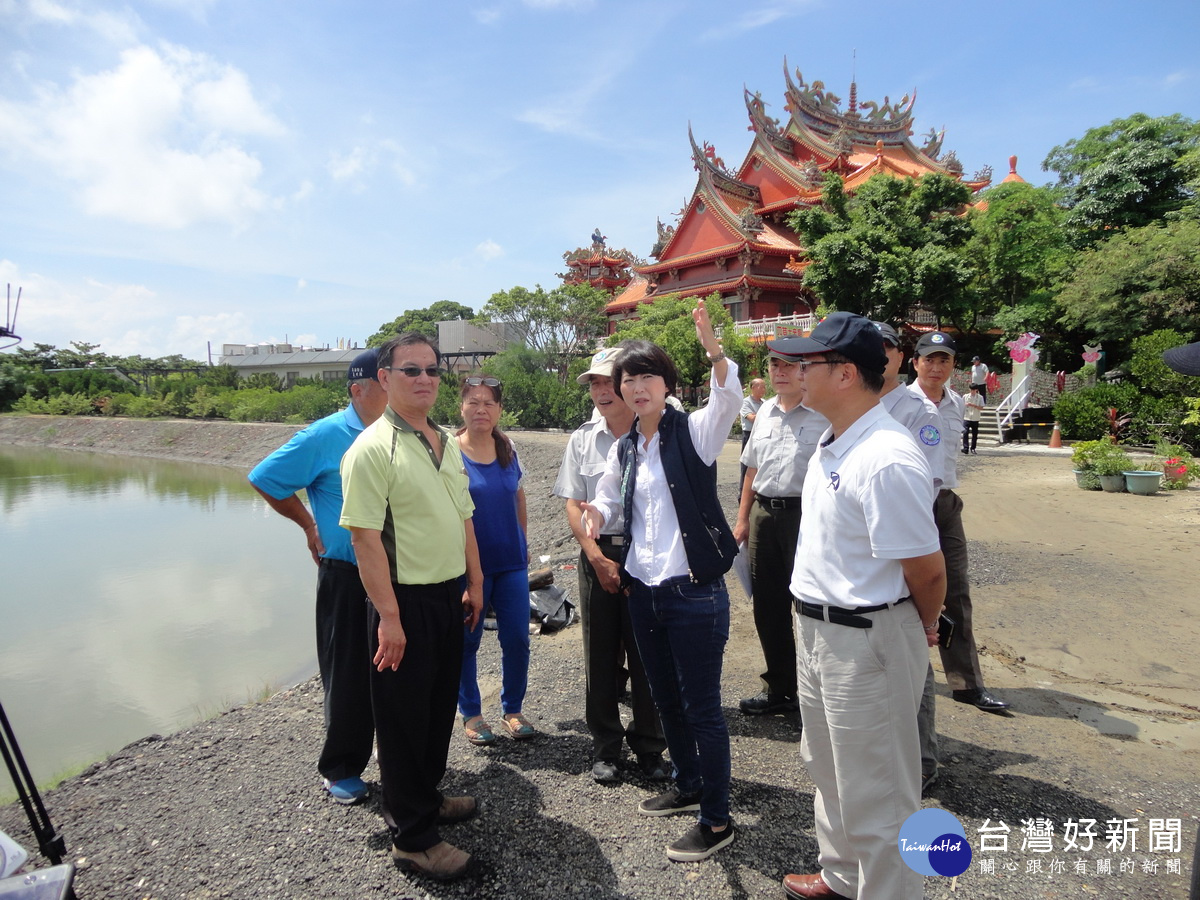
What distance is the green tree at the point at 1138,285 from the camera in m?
13.9

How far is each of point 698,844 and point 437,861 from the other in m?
0.86

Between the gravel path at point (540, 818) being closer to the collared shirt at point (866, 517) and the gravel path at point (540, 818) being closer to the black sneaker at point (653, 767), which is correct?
the black sneaker at point (653, 767)

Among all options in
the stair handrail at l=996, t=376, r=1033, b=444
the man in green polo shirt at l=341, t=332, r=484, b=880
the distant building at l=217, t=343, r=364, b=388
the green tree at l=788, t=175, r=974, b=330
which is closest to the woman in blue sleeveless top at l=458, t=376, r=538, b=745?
the man in green polo shirt at l=341, t=332, r=484, b=880

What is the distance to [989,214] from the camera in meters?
18.3

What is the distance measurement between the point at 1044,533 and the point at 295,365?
48244mm

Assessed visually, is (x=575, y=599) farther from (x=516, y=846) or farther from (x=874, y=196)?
(x=874, y=196)

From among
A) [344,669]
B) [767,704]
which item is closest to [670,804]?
[767,704]

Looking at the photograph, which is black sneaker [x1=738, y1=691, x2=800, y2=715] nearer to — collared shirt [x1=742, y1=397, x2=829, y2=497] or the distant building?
collared shirt [x1=742, y1=397, x2=829, y2=497]

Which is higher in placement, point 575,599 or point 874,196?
point 874,196

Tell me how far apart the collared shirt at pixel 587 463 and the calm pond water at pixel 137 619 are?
→ 11.4ft

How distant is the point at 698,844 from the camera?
2184 mm

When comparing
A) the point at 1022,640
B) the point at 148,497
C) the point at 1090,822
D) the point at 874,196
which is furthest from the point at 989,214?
the point at 148,497

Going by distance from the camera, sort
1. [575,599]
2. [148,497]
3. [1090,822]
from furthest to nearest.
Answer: [148,497] < [575,599] < [1090,822]

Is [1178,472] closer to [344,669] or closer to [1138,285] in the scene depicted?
[1138,285]
